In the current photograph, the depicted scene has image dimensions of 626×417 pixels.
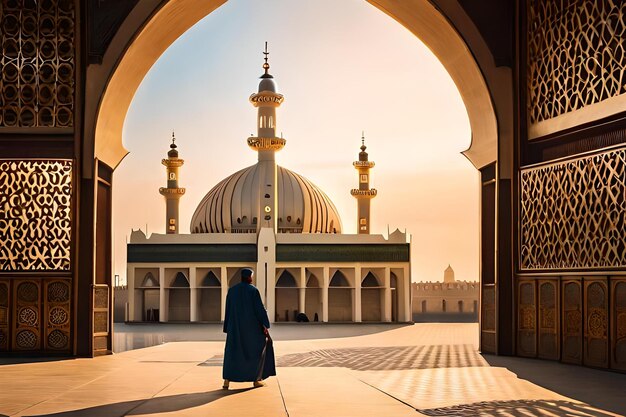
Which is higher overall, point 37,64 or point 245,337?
point 37,64

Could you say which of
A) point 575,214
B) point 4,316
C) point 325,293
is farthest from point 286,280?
point 575,214

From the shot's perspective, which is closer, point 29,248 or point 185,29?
point 29,248

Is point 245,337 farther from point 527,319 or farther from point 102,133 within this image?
point 102,133

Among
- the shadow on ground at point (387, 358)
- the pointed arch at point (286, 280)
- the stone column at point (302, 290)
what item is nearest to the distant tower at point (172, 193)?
the pointed arch at point (286, 280)

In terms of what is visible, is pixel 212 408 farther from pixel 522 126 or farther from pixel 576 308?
pixel 522 126

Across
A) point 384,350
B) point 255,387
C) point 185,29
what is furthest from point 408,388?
point 185,29

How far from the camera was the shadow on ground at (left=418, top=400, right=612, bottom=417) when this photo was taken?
610cm

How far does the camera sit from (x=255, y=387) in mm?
7750

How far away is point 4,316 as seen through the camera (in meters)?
11.3

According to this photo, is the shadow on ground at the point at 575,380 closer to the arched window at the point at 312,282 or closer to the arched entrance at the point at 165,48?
the arched entrance at the point at 165,48

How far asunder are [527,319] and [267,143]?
24917mm

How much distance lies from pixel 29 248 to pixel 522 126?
653 centimetres

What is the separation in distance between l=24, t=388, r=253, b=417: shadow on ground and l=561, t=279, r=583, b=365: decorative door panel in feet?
15.4

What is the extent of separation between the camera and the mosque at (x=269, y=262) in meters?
32.3
